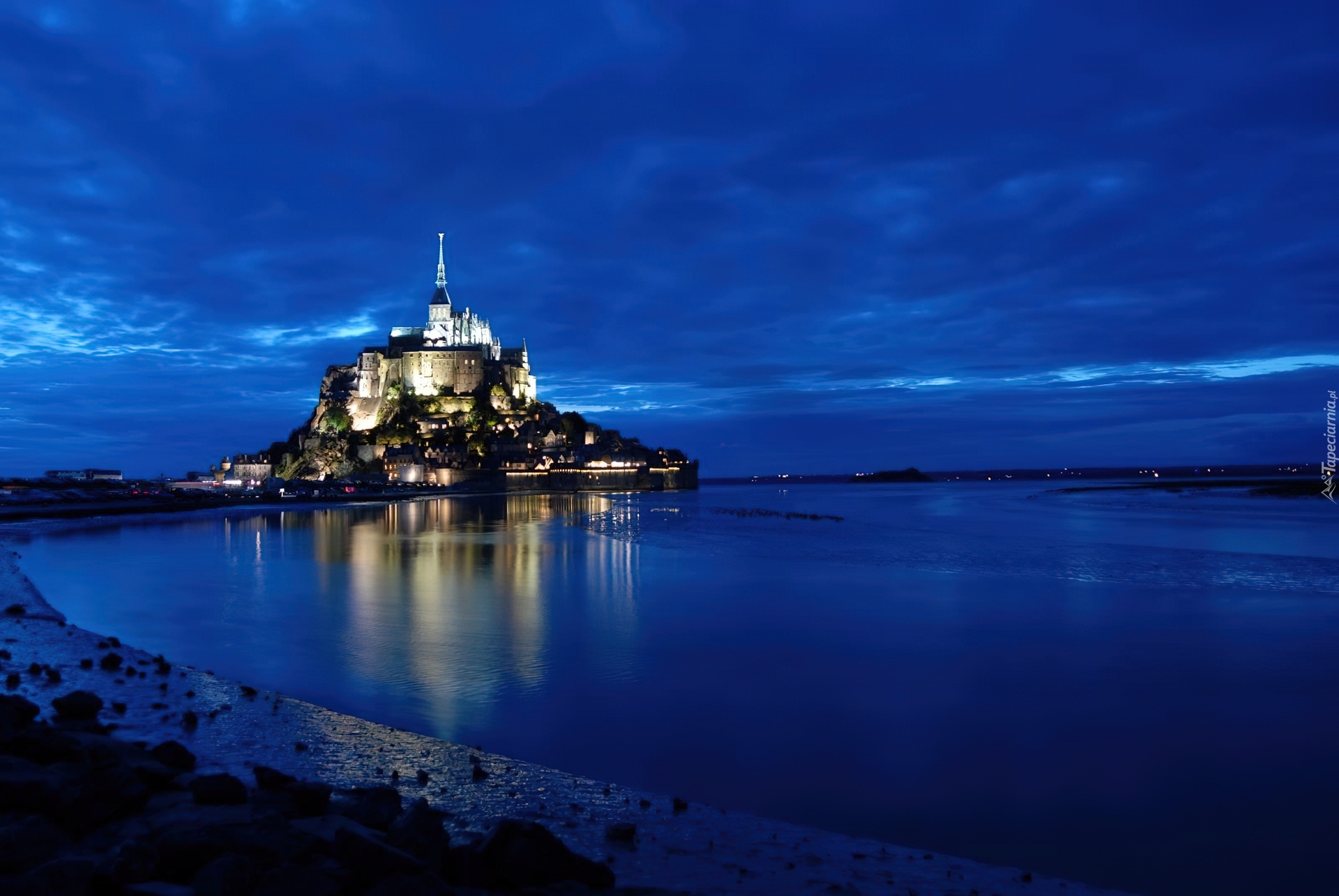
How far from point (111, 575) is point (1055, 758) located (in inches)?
697

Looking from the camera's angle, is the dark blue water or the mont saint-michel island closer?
the dark blue water

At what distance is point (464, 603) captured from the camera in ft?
45.9

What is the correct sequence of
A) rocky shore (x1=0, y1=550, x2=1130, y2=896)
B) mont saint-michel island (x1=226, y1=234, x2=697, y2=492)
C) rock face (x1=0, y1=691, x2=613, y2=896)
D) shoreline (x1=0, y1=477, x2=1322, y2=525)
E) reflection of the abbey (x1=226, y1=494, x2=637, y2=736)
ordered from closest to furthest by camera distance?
rock face (x1=0, y1=691, x2=613, y2=896), rocky shore (x1=0, y1=550, x2=1130, y2=896), reflection of the abbey (x1=226, y1=494, x2=637, y2=736), shoreline (x1=0, y1=477, x2=1322, y2=525), mont saint-michel island (x1=226, y1=234, x2=697, y2=492)

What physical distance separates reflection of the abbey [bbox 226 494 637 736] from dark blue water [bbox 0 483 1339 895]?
79 millimetres

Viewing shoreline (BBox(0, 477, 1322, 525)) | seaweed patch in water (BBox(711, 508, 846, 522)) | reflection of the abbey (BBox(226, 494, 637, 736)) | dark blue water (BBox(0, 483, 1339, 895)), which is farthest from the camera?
seaweed patch in water (BBox(711, 508, 846, 522))

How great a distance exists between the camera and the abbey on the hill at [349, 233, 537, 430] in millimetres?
92312

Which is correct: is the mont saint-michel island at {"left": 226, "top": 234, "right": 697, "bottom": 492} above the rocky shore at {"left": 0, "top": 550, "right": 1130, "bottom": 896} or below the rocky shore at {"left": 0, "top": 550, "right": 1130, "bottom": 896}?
above

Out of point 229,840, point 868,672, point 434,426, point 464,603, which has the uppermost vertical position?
point 434,426

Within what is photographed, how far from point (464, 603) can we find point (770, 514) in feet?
116

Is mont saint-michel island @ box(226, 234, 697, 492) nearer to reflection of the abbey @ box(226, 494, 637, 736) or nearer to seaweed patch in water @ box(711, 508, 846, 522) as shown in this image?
seaweed patch in water @ box(711, 508, 846, 522)

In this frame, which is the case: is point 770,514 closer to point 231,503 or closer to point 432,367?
point 231,503

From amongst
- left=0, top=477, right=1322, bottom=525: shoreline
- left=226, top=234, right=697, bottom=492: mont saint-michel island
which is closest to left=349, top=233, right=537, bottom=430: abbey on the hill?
left=226, top=234, right=697, bottom=492: mont saint-michel island

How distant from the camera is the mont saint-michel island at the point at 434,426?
8688cm

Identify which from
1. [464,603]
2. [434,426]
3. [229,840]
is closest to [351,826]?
[229,840]
